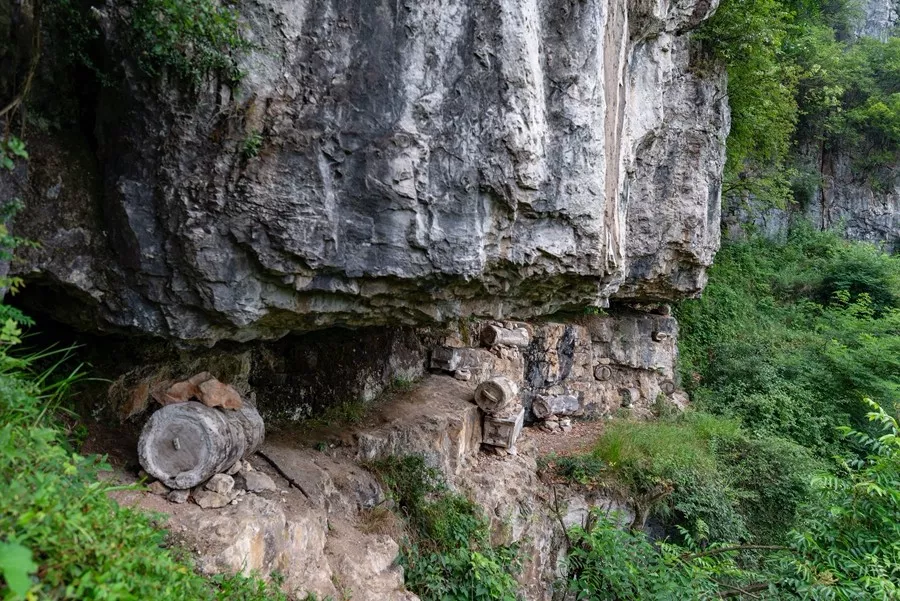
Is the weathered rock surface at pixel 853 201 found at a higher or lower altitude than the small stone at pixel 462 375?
higher

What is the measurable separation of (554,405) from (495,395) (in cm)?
339

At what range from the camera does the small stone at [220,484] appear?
4.00 meters

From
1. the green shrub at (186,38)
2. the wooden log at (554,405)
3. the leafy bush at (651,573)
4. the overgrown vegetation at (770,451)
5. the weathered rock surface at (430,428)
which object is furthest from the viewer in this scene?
the wooden log at (554,405)

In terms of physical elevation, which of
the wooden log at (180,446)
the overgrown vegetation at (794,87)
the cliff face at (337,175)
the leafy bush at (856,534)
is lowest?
the leafy bush at (856,534)

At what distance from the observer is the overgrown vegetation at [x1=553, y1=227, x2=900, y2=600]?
438 centimetres

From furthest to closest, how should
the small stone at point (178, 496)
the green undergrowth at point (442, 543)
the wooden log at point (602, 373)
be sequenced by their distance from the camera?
the wooden log at point (602, 373) < the green undergrowth at point (442, 543) < the small stone at point (178, 496)

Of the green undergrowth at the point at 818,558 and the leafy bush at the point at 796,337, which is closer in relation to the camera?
the green undergrowth at the point at 818,558

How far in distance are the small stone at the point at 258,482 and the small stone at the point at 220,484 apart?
23 centimetres

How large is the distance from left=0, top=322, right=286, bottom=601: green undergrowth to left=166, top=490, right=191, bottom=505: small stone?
0.91 meters

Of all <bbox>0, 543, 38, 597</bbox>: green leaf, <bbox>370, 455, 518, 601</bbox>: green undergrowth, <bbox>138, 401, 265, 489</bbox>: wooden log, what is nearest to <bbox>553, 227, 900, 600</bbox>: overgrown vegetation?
<bbox>370, 455, 518, 601</bbox>: green undergrowth

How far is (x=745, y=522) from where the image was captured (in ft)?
28.9

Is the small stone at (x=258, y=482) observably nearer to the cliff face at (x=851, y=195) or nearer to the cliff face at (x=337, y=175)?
the cliff face at (x=337, y=175)

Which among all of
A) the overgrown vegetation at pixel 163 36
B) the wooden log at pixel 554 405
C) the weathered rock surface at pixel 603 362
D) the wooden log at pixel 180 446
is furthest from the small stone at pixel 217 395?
the wooden log at pixel 554 405

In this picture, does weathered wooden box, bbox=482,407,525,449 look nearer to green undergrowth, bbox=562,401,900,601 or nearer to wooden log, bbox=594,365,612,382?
green undergrowth, bbox=562,401,900,601
